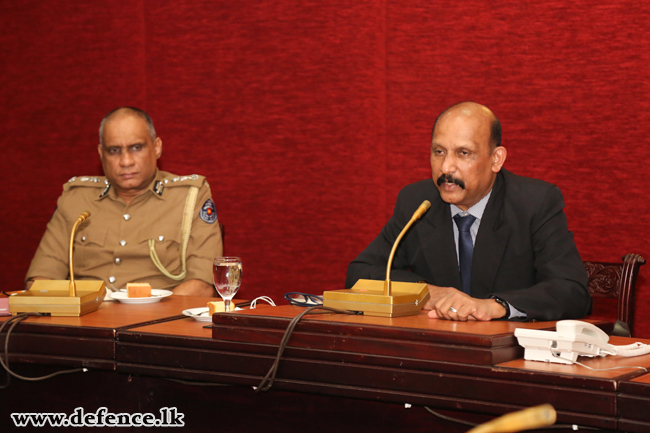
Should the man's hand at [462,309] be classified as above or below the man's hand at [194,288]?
above

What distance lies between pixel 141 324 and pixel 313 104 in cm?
202

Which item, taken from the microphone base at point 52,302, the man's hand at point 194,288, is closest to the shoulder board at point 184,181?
the man's hand at point 194,288

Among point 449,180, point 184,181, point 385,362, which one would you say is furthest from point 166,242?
point 385,362

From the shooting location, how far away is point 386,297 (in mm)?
1607

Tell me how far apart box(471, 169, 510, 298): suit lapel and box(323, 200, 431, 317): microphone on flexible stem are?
49 cm

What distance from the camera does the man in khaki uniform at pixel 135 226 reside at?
9.12 feet

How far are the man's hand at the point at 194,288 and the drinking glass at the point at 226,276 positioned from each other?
814 millimetres

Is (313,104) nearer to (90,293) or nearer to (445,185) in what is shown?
(445,185)

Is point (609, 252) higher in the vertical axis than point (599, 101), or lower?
lower

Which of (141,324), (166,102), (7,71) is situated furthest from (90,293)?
(7,71)

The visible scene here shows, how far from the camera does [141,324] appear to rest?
5.80 feet

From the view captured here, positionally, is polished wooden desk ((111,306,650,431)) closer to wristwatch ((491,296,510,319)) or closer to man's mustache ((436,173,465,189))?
wristwatch ((491,296,510,319))

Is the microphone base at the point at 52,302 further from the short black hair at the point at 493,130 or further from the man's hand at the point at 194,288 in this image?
the short black hair at the point at 493,130

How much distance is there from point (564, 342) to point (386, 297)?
446mm
